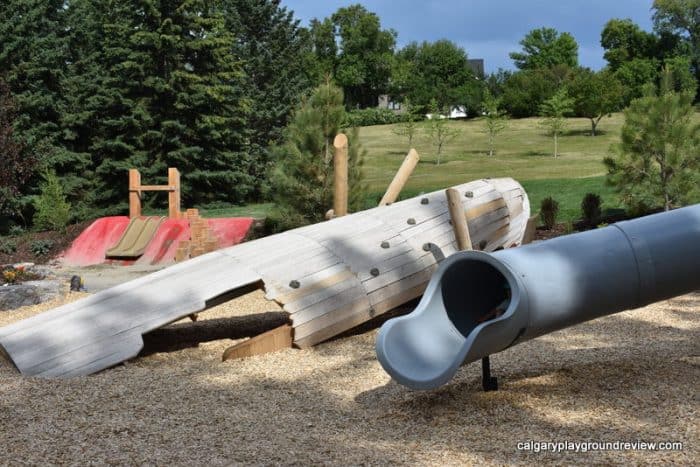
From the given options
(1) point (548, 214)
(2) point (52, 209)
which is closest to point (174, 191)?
(2) point (52, 209)

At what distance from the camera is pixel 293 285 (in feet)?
24.1

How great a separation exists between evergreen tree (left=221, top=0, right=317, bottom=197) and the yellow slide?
12830mm

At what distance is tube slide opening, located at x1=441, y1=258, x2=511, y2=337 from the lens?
5.57 meters

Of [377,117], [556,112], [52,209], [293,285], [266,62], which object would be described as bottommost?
[52,209]

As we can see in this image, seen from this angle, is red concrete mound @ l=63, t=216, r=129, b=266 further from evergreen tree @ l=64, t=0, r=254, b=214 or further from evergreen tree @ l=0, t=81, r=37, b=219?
evergreen tree @ l=64, t=0, r=254, b=214

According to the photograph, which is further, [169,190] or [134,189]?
[134,189]

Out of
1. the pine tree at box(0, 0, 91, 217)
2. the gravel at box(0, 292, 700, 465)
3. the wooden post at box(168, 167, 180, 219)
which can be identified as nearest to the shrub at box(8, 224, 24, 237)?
the pine tree at box(0, 0, 91, 217)

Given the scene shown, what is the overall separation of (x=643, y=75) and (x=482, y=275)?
212ft

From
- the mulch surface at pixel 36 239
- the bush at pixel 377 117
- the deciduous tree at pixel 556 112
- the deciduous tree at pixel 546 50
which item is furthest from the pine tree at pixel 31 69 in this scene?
the deciduous tree at pixel 546 50

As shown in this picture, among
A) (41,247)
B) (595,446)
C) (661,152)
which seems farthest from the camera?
(41,247)

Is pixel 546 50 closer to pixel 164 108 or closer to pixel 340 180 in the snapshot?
pixel 164 108

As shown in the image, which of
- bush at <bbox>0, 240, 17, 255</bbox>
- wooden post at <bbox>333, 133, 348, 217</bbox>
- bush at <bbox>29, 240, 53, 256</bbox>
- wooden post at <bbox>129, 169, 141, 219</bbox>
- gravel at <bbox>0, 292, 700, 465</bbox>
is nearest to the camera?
gravel at <bbox>0, 292, 700, 465</bbox>

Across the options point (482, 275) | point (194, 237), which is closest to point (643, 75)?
point (194, 237)

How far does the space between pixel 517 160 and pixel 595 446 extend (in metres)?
36.3
